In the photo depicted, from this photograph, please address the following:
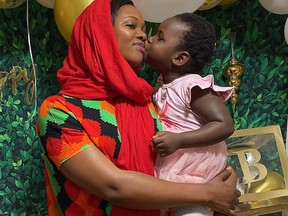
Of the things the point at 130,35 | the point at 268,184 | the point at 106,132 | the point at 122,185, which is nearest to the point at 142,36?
the point at 130,35

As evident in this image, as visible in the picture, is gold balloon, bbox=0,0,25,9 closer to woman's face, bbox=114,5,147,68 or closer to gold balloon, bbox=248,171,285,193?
woman's face, bbox=114,5,147,68

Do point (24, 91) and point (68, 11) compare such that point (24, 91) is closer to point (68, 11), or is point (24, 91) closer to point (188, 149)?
point (68, 11)

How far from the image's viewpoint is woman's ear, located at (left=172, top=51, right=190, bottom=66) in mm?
1490

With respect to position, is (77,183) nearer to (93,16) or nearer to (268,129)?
(93,16)

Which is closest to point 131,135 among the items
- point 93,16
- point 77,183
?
point 77,183

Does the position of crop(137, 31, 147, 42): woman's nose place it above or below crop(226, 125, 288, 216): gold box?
above

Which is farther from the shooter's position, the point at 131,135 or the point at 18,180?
the point at 18,180

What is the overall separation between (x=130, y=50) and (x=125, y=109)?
0.51 feet

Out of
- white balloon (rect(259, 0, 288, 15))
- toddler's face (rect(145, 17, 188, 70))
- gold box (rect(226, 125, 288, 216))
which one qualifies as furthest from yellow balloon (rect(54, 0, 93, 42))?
gold box (rect(226, 125, 288, 216))

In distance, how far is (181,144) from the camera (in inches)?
54.0

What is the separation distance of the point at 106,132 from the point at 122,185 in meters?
0.15

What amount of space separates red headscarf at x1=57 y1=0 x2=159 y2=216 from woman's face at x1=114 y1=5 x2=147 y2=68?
0.13 ft

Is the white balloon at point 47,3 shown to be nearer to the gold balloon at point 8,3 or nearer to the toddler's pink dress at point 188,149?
the gold balloon at point 8,3

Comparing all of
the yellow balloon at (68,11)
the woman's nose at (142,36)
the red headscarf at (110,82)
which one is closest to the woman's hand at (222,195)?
the red headscarf at (110,82)
